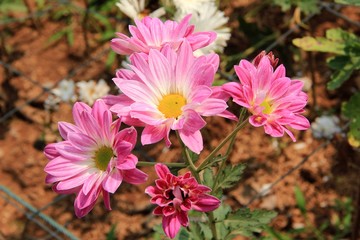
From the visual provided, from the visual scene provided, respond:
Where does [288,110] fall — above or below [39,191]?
above

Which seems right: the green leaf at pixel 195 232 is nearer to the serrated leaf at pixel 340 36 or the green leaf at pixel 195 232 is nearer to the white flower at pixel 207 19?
the white flower at pixel 207 19

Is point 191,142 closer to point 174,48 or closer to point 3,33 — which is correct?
point 174,48

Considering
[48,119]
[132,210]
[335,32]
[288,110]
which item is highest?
[288,110]

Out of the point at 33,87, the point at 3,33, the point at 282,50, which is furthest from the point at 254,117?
the point at 3,33

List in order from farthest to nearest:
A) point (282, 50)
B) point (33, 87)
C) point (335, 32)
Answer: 1. point (33, 87)
2. point (282, 50)
3. point (335, 32)

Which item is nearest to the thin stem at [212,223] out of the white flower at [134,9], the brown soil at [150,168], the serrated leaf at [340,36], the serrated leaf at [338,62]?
the white flower at [134,9]

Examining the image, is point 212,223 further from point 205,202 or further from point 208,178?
point 205,202

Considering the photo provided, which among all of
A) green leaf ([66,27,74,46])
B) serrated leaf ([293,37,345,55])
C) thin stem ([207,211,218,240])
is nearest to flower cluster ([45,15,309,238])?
thin stem ([207,211,218,240])
